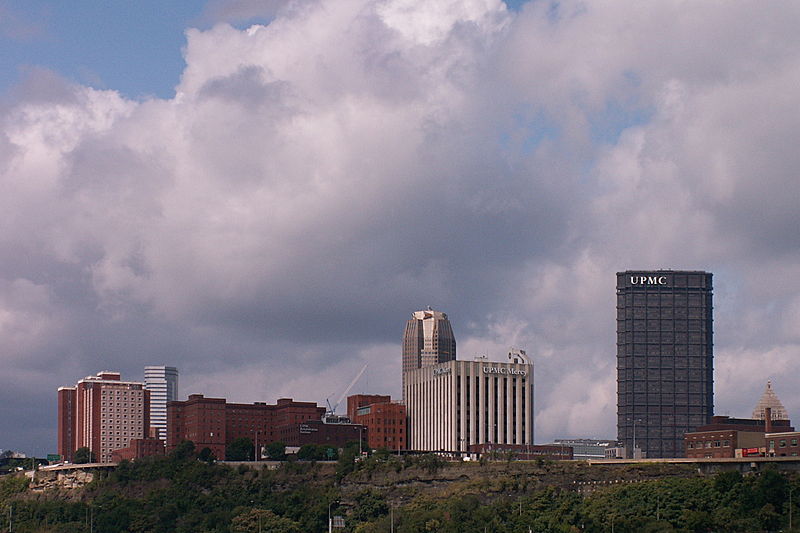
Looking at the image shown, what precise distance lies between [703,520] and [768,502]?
10.4 meters

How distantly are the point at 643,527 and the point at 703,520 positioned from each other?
29.0 feet

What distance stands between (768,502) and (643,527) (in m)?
19.0

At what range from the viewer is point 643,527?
199 m

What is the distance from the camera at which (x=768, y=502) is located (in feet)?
653

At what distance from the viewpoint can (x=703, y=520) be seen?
7785 inches
